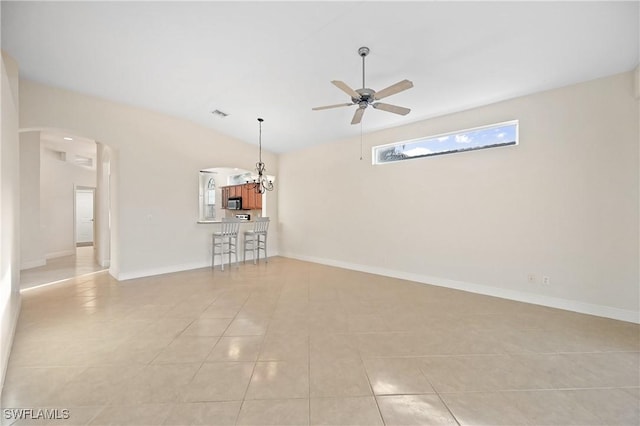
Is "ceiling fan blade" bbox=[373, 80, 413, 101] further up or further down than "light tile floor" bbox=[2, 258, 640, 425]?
further up

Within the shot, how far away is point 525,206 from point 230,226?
212 inches

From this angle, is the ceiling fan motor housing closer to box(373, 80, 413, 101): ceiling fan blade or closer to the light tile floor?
box(373, 80, 413, 101): ceiling fan blade

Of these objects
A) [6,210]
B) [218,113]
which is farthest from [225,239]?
[6,210]

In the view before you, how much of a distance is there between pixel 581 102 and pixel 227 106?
516 centimetres

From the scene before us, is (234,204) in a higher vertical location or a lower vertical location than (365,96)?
lower

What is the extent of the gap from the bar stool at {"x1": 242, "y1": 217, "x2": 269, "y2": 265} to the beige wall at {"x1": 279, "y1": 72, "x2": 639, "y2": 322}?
2255 millimetres

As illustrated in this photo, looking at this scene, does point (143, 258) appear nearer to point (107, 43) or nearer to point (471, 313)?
point (107, 43)

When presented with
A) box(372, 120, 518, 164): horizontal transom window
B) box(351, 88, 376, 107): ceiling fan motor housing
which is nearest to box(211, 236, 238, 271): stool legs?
box(372, 120, 518, 164): horizontal transom window

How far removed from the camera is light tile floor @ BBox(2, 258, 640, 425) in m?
1.57

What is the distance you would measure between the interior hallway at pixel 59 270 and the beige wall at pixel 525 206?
5.57 meters

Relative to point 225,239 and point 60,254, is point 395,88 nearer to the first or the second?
point 225,239

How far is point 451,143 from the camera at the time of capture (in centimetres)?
417

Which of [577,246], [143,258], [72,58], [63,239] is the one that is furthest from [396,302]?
[63,239]

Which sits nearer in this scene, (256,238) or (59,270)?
(59,270)
